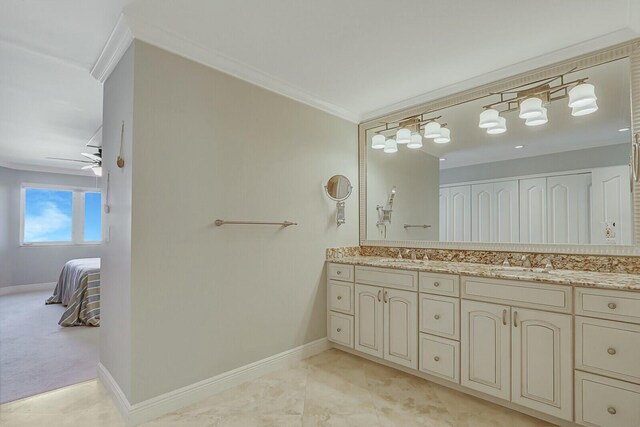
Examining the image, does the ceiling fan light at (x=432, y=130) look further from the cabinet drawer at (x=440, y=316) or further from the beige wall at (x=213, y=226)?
the cabinet drawer at (x=440, y=316)

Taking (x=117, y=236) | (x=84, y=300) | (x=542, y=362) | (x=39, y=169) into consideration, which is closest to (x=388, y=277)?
(x=542, y=362)

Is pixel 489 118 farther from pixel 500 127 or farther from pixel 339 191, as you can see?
pixel 339 191

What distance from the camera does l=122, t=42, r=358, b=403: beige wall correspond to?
1.95 m

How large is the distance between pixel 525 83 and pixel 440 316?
1800 mm

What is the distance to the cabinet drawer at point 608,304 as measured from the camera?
5.13 ft

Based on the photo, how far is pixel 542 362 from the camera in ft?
5.94

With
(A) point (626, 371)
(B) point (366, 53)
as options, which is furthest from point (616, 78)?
(A) point (626, 371)

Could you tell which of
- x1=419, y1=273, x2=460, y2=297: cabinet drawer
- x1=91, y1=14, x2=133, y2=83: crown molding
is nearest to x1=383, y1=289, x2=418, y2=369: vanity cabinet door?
x1=419, y1=273, x2=460, y2=297: cabinet drawer

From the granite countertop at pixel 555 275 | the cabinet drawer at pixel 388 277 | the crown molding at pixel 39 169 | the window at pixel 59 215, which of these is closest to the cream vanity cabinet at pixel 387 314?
the cabinet drawer at pixel 388 277

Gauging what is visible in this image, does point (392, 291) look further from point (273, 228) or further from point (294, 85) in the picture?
point (294, 85)

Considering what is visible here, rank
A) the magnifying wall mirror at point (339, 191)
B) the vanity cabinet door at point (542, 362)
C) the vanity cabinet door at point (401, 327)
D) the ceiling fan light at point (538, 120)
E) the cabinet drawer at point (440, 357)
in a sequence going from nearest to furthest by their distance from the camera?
1. the vanity cabinet door at point (542, 362)
2. the cabinet drawer at point (440, 357)
3. the ceiling fan light at point (538, 120)
4. the vanity cabinet door at point (401, 327)
5. the magnifying wall mirror at point (339, 191)

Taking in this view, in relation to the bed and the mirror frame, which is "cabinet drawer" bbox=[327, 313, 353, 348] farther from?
the bed

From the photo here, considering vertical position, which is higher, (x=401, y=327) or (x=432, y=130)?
(x=432, y=130)

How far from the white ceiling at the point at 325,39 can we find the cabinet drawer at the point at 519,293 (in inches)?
60.7
